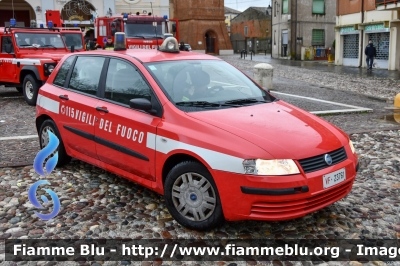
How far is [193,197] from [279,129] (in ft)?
A: 3.36

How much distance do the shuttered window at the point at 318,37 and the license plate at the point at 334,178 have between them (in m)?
40.3

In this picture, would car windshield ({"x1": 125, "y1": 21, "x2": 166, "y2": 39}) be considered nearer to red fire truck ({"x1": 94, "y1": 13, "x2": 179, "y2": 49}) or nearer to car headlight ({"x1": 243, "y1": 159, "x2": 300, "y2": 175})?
red fire truck ({"x1": 94, "y1": 13, "x2": 179, "y2": 49})

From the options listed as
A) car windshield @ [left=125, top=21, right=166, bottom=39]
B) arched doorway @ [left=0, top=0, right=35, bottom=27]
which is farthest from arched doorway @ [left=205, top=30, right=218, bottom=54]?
car windshield @ [left=125, top=21, right=166, bottom=39]

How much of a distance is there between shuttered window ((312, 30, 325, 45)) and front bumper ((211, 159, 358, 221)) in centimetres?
4068

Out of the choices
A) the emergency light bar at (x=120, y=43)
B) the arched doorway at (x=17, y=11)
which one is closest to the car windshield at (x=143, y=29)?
the emergency light bar at (x=120, y=43)

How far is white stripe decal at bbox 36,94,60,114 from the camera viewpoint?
5832 millimetres

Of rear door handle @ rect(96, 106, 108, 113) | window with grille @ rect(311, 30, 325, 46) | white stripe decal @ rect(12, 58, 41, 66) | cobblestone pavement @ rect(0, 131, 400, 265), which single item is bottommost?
cobblestone pavement @ rect(0, 131, 400, 265)

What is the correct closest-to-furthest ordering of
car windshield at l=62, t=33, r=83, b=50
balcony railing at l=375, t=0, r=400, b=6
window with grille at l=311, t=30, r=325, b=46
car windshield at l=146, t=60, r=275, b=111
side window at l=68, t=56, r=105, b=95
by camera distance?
Result: car windshield at l=146, t=60, r=275, b=111
side window at l=68, t=56, r=105, b=95
car windshield at l=62, t=33, r=83, b=50
balcony railing at l=375, t=0, r=400, b=6
window with grille at l=311, t=30, r=325, b=46

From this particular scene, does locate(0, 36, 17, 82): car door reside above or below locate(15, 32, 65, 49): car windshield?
below

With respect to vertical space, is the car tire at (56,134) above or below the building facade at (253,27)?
below

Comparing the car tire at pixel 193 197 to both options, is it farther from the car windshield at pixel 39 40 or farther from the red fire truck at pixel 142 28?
the red fire truck at pixel 142 28

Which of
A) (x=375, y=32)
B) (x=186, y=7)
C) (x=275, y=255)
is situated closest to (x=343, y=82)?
(x=375, y=32)

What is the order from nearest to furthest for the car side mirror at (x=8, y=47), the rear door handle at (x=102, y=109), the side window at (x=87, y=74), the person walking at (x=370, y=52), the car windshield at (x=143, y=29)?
the rear door handle at (x=102, y=109) < the side window at (x=87, y=74) < the car side mirror at (x=8, y=47) < the car windshield at (x=143, y=29) < the person walking at (x=370, y=52)

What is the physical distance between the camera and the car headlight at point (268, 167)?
369 cm
